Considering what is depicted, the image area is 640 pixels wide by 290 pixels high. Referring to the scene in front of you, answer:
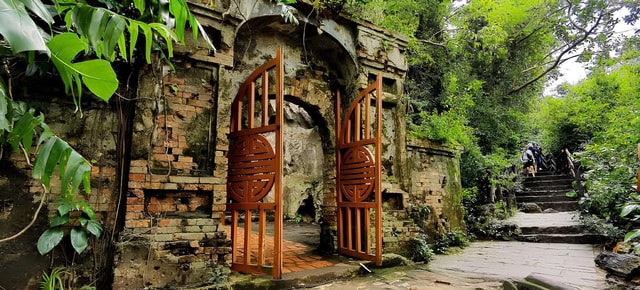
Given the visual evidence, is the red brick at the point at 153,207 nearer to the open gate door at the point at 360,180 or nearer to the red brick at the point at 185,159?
the red brick at the point at 185,159

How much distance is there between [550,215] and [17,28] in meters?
11.5

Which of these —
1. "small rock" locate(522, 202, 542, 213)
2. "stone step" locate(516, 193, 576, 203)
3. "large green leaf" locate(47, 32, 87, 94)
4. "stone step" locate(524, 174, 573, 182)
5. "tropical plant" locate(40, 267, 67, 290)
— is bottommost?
"tropical plant" locate(40, 267, 67, 290)

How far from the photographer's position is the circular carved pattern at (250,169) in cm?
384

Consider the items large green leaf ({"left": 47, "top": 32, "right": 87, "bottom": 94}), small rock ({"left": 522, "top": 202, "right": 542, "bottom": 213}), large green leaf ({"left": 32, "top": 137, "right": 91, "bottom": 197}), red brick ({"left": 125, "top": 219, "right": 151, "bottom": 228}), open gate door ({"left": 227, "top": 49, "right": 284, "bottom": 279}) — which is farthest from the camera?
small rock ({"left": 522, "top": 202, "right": 542, "bottom": 213})

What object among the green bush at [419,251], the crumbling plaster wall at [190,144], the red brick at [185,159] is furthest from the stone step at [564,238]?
the red brick at [185,159]

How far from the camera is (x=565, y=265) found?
503 cm

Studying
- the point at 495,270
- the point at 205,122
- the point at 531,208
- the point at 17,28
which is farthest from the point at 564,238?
the point at 17,28

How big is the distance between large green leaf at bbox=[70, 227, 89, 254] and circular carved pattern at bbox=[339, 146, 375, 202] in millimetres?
3161

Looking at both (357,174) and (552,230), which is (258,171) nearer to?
(357,174)

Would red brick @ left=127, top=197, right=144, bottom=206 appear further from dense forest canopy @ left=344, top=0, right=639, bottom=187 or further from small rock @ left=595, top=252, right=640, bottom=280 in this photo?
dense forest canopy @ left=344, top=0, right=639, bottom=187

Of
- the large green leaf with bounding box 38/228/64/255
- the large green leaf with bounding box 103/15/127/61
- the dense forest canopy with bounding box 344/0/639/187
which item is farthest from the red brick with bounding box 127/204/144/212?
the dense forest canopy with bounding box 344/0/639/187

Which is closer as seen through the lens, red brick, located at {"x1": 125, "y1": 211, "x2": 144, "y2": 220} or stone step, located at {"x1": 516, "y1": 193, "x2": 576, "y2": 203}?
red brick, located at {"x1": 125, "y1": 211, "x2": 144, "y2": 220}

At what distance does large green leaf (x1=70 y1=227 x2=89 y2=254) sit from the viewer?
303cm

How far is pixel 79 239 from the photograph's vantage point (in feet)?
10.1
